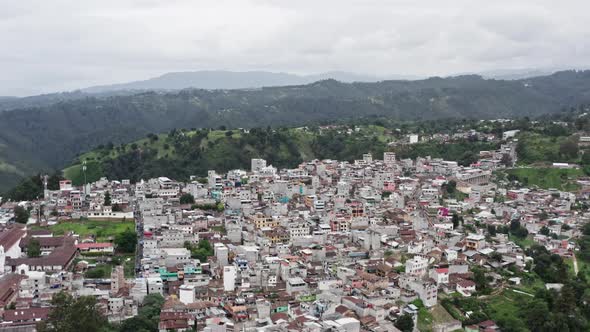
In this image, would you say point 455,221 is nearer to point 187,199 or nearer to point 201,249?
point 201,249

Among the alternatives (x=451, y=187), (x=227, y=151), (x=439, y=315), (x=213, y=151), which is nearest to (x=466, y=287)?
(x=439, y=315)

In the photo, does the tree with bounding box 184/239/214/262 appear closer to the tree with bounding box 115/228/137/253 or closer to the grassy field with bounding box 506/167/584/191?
the tree with bounding box 115/228/137/253

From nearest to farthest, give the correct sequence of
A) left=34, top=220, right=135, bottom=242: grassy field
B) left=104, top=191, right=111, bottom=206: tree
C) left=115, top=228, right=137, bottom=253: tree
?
left=115, top=228, right=137, bottom=253: tree, left=34, top=220, right=135, bottom=242: grassy field, left=104, top=191, right=111, bottom=206: tree

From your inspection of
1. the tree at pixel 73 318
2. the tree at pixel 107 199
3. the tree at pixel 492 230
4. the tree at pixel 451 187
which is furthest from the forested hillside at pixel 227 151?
the tree at pixel 73 318

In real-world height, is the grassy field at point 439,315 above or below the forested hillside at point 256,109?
below

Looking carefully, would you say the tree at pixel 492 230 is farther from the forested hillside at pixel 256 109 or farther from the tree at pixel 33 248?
the forested hillside at pixel 256 109

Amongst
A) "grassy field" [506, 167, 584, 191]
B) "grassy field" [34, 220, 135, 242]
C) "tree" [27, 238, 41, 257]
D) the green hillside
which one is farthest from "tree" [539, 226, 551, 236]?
"tree" [27, 238, 41, 257]
